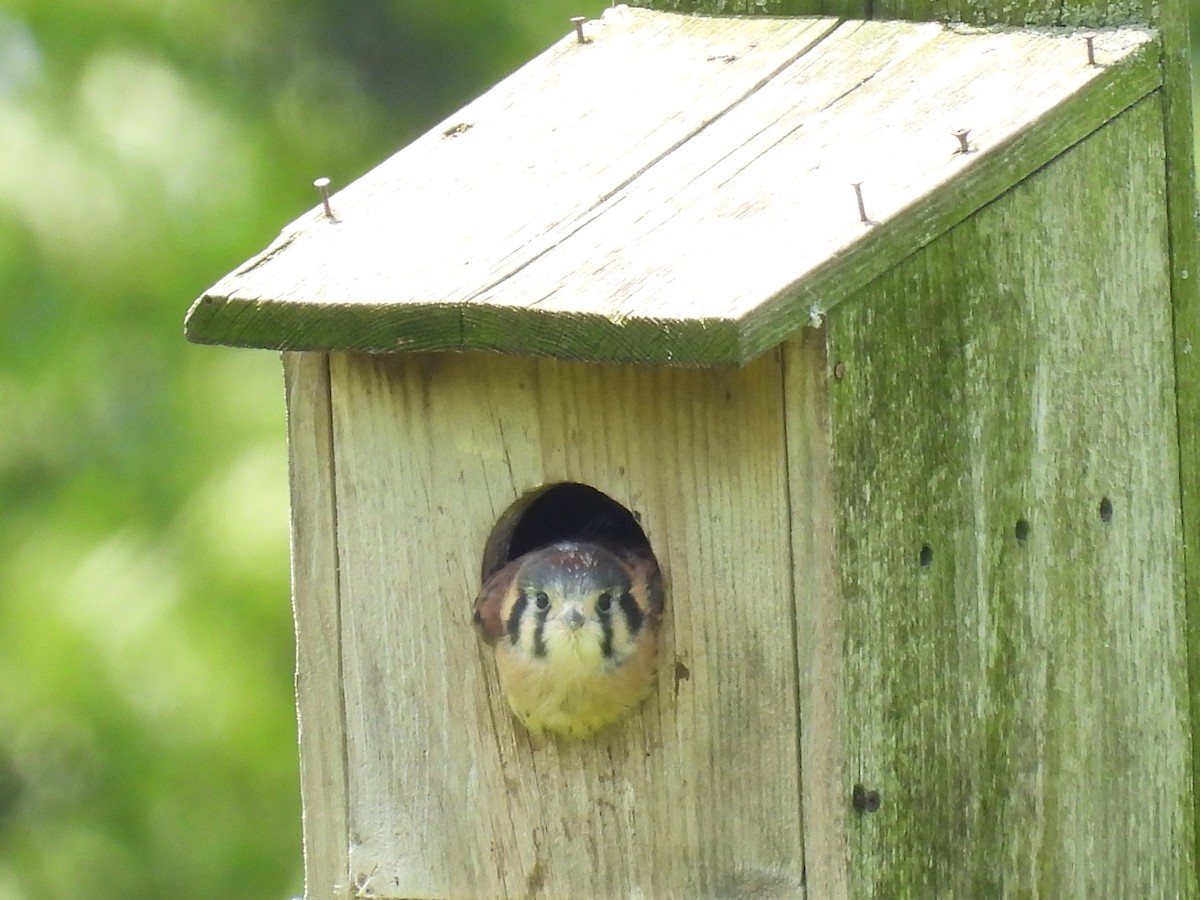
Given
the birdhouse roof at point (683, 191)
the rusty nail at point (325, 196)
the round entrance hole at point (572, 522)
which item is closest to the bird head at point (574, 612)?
the round entrance hole at point (572, 522)

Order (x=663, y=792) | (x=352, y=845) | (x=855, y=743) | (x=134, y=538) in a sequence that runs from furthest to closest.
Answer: (x=134, y=538) → (x=352, y=845) → (x=663, y=792) → (x=855, y=743)

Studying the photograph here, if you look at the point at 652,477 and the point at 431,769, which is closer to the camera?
the point at 652,477

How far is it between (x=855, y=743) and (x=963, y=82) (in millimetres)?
847

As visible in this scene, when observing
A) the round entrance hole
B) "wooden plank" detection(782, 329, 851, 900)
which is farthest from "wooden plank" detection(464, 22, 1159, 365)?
the round entrance hole

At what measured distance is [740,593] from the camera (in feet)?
8.14

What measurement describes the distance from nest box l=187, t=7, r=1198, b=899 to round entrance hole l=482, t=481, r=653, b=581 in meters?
0.27

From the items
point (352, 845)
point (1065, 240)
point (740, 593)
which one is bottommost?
point (352, 845)

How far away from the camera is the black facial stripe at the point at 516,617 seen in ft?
8.74

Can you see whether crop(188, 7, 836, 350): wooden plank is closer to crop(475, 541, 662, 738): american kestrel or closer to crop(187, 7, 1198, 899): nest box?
crop(187, 7, 1198, 899): nest box

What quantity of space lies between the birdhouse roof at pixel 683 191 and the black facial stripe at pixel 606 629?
1.32 feet

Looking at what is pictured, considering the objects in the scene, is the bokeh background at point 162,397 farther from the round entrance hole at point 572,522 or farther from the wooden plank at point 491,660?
the wooden plank at point 491,660

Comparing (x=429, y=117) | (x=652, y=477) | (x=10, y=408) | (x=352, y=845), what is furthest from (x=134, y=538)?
(x=652, y=477)

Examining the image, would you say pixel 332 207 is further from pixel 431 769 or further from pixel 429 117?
pixel 429 117

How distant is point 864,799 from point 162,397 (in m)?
4.31
